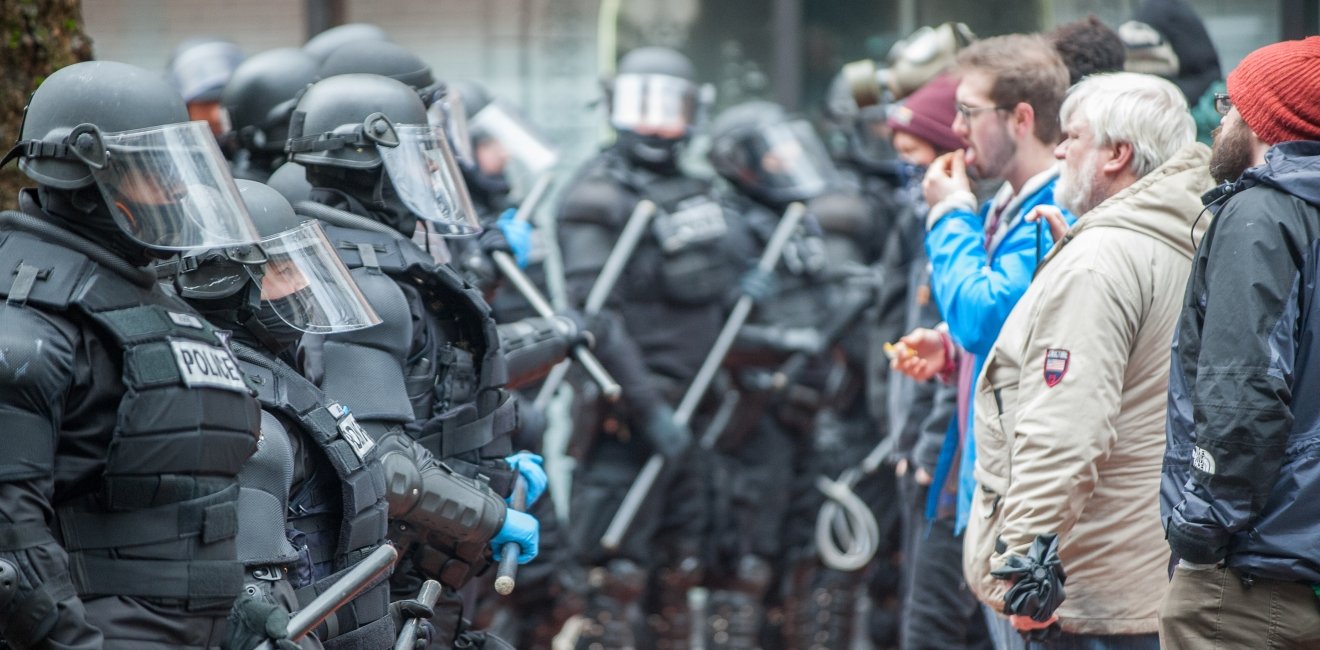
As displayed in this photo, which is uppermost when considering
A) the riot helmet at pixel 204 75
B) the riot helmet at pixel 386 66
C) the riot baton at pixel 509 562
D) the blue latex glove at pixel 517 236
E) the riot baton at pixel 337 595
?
the riot helmet at pixel 386 66

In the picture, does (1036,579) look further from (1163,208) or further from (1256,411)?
(1163,208)

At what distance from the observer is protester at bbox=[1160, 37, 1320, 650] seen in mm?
2893

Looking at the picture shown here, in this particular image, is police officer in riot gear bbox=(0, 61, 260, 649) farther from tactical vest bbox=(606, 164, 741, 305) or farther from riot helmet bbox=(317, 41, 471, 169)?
tactical vest bbox=(606, 164, 741, 305)

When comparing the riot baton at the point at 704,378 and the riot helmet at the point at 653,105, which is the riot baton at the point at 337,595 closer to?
the riot baton at the point at 704,378

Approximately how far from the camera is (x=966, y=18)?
9.16 meters

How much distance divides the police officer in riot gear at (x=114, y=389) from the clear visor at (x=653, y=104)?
4476mm

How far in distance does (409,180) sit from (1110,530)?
1.78 m

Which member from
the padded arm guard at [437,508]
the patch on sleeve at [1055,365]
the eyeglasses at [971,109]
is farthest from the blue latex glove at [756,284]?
the patch on sleeve at [1055,365]

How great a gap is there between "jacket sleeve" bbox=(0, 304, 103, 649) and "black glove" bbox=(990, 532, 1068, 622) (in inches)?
70.0

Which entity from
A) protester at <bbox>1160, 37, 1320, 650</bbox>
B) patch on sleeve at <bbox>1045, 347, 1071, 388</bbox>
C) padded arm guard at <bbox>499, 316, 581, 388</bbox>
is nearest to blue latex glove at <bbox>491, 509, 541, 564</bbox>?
padded arm guard at <bbox>499, 316, 581, 388</bbox>

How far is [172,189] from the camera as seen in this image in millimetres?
2541

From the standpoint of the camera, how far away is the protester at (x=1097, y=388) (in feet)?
11.0

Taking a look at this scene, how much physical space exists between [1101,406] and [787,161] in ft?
14.5

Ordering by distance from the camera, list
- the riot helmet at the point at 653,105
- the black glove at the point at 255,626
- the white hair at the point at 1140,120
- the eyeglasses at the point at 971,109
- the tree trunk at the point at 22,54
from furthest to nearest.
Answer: the riot helmet at the point at 653,105 → the tree trunk at the point at 22,54 → the eyeglasses at the point at 971,109 → the white hair at the point at 1140,120 → the black glove at the point at 255,626
